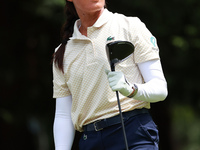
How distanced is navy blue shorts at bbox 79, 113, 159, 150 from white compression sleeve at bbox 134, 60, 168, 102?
0.17 meters

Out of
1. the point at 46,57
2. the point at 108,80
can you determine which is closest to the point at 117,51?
the point at 108,80

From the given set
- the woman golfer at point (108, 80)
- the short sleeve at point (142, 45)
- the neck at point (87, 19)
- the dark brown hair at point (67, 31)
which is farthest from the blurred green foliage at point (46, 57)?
the short sleeve at point (142, 45)

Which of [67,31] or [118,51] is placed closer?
[118,51]

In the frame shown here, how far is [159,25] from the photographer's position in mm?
8555

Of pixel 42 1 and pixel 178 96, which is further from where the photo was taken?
pixel 178 96

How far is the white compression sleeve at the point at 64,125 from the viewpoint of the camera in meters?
3.60

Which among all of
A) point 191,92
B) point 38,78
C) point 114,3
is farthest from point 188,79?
point 38,78

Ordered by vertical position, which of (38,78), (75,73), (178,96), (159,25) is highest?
(75,73)

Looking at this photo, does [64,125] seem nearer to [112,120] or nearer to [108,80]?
[112,120]

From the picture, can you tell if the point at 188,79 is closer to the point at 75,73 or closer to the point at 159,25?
the point at 159,25

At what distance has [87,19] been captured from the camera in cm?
350

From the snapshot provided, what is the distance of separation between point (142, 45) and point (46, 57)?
648 cm

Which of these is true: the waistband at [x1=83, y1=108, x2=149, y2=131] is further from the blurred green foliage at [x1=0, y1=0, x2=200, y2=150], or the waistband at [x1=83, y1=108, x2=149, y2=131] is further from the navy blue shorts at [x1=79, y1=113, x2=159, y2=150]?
the blurred green foliage at [x1=0, y1=0, x2=200, y2=150]

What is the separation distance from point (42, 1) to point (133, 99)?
5.47 metres
